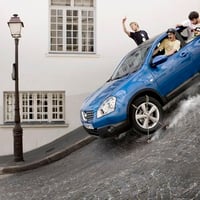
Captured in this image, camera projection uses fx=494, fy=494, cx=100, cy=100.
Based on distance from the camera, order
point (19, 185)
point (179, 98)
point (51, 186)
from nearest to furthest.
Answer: point (51, 186) → point (19, 185) → point (179, 98)

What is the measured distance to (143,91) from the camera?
1022cm

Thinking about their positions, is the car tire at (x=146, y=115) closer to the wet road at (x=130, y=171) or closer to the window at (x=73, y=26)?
the wet road at (x=130, y=171)

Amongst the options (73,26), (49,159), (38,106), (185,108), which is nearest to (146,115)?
(185,108)

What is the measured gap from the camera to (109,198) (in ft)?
24.0

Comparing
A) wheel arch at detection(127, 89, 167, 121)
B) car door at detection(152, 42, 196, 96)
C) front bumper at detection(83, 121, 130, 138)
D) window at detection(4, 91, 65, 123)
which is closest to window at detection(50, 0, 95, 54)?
window at detection(4, 91, 65, 123)

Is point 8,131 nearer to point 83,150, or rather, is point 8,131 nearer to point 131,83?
point 83,150

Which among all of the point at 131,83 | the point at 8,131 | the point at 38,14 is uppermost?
the point at 38,14

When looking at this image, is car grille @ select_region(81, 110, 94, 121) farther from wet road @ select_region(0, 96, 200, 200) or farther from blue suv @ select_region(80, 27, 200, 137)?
wet road @ select_region(0, 96, 200, 200)

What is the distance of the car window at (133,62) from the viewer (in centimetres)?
1108

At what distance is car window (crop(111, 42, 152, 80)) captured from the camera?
11.1m

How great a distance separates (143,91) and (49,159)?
350 cm

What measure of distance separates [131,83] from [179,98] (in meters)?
1.68

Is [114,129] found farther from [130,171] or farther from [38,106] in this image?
[38,106]

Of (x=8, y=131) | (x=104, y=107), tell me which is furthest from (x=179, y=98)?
(x=8, y=131)
